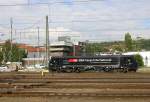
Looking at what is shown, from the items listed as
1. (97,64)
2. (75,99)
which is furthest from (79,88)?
(97,64)

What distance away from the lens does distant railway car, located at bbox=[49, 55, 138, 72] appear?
72.5 metres

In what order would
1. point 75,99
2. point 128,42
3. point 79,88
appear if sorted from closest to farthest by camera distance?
point 75,99, point 79,88, point 128,42

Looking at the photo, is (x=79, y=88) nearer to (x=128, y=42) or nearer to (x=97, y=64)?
(x=97, y=64)

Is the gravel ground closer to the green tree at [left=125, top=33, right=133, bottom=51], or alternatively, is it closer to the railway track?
the railway track

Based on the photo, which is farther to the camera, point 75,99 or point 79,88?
point 79,88

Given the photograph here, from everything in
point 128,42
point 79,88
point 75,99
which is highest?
point 128,42

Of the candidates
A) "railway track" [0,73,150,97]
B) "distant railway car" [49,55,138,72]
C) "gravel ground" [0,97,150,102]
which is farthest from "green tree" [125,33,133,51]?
"gravel ground" [0,97,150,102]

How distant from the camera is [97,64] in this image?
2886 inches

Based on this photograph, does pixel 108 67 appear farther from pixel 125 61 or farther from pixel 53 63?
pixel 53 63

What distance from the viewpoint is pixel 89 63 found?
73438 mm

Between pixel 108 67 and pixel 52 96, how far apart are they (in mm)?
51755

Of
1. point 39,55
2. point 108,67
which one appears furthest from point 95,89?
point 39,55

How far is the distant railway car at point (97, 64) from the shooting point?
72.5m

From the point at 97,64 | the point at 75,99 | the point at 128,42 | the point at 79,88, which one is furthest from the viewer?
the point at 128,42
